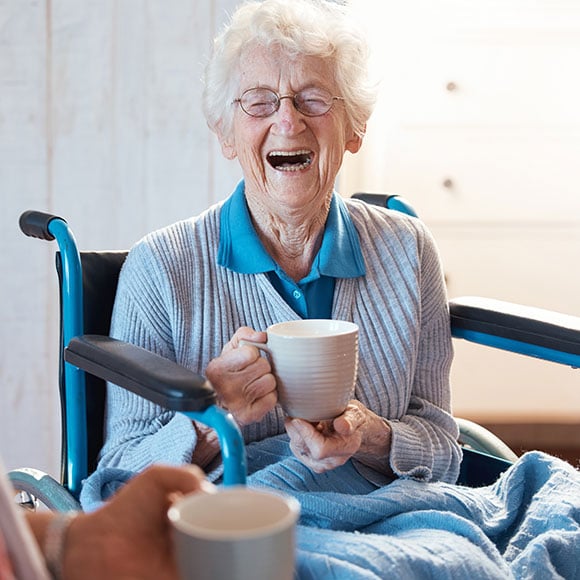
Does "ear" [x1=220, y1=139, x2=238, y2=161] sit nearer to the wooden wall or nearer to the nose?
the nose

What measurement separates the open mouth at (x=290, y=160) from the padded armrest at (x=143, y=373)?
41 cm

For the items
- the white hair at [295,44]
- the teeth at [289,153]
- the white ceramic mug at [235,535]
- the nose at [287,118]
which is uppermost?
the white hair at [295,44]

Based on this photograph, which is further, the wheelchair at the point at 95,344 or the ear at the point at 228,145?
the ear at the point at 228,145

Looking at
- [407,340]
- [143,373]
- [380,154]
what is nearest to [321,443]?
[143,373]

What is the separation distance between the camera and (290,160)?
1604 millimetres

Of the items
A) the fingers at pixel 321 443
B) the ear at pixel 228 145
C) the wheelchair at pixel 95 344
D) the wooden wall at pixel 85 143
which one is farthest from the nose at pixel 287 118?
the wooden wall at pixel 85 143

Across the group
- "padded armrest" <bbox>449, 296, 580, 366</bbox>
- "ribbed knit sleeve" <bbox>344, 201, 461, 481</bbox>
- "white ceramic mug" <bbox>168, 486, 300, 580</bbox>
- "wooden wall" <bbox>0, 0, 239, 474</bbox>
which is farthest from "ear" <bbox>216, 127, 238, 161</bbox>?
"white ceramic mug" <bbox>168, 486, 300, 580</bbox>

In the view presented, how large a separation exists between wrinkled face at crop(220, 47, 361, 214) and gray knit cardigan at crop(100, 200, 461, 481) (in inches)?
4.4

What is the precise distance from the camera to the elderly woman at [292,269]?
4.98 feet

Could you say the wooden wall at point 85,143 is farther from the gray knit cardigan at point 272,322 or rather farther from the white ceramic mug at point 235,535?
the white ceramic mug at point 235,535

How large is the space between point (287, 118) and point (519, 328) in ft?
1.61

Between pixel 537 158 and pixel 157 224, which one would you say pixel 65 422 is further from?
pixel 537 158

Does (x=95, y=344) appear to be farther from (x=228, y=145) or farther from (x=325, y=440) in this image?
(x=228, y=145)

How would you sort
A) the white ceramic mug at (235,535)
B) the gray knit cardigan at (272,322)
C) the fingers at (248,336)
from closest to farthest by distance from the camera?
1. the white ceramic mug at (235,535)
2. the fingers at (248,336)
3. the gray knit cardigan at (272,322)
